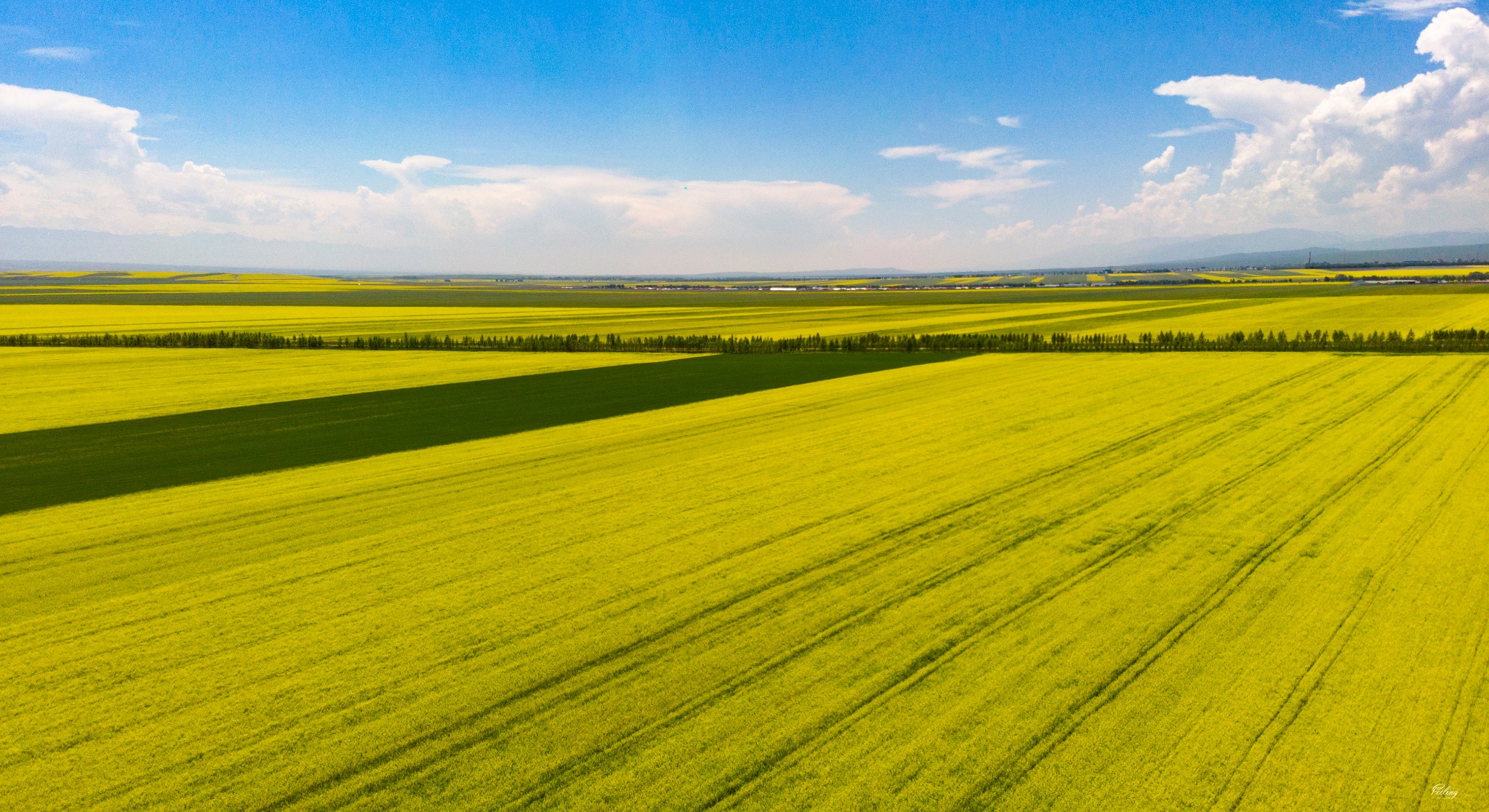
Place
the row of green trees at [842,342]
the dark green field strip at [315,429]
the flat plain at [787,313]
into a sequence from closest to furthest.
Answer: the dark green field strip at [315,429] → the row of green trees at [842,342] → the flat plain at [787,313]

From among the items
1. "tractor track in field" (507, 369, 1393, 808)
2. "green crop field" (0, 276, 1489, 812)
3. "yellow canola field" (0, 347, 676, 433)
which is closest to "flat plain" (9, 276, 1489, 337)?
"yellow canola field" (0, 347, 676, 433)

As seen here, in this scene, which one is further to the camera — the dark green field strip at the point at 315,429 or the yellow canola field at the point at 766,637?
the dark green field strip at the point at 315,429

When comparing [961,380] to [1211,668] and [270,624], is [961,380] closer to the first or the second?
[1211,668]

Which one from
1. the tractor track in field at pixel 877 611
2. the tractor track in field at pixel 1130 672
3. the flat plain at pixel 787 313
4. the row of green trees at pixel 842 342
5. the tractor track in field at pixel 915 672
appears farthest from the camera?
the flat plain at pixel 787 313

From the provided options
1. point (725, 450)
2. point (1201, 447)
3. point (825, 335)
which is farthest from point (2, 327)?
point (1201, 447)

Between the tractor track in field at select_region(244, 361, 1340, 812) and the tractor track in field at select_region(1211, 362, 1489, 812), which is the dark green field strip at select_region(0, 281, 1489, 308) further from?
the tractor track in field at select_region(1211, 362, 1489, 812)

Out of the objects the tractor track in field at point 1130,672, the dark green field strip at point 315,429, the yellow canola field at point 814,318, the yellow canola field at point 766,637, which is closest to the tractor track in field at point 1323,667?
the yellow canola field at point 766,637

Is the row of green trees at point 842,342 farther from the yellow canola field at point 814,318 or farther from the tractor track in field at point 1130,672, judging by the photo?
the tractor track in field at point 1130,672
